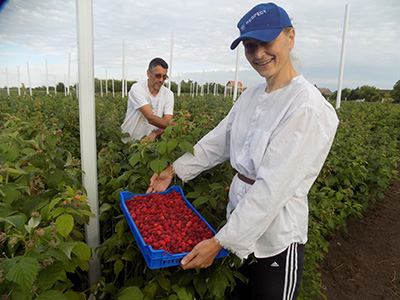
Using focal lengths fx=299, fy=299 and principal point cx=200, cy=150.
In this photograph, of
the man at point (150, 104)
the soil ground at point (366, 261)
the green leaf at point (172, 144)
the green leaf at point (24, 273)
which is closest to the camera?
the green leaf at point (24, 273)

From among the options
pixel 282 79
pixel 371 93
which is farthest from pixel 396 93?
pixel 282 79

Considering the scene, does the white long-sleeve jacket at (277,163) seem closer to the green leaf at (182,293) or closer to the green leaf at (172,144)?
the green leaf at (182,293)

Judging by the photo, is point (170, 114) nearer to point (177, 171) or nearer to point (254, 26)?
point (177, 171)

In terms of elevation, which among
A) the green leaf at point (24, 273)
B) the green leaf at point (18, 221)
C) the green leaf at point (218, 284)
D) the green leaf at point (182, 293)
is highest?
the green leaf at point (18, 221)

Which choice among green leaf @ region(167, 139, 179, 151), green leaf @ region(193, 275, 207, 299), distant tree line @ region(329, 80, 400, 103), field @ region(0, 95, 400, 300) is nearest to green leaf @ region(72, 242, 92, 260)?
field @ region(0, 95, 400, 300)

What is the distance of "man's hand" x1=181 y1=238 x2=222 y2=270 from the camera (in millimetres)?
1260

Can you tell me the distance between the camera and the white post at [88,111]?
4.78 ft

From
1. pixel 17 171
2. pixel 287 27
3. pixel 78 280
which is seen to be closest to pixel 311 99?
pixel 287 27

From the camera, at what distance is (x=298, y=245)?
4.90 ft

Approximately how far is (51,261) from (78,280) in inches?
41.9

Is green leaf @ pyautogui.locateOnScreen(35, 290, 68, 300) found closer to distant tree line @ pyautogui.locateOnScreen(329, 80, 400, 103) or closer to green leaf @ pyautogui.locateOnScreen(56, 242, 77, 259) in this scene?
green leaf @ pyautogui.locateOnScreen(56, 242, 77, 259)

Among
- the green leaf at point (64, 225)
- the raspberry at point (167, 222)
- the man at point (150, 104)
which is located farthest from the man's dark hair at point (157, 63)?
the green leaf at point (64, 225)

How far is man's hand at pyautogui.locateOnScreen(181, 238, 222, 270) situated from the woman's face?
2.71 ft

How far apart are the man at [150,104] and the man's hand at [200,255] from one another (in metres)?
1.91
